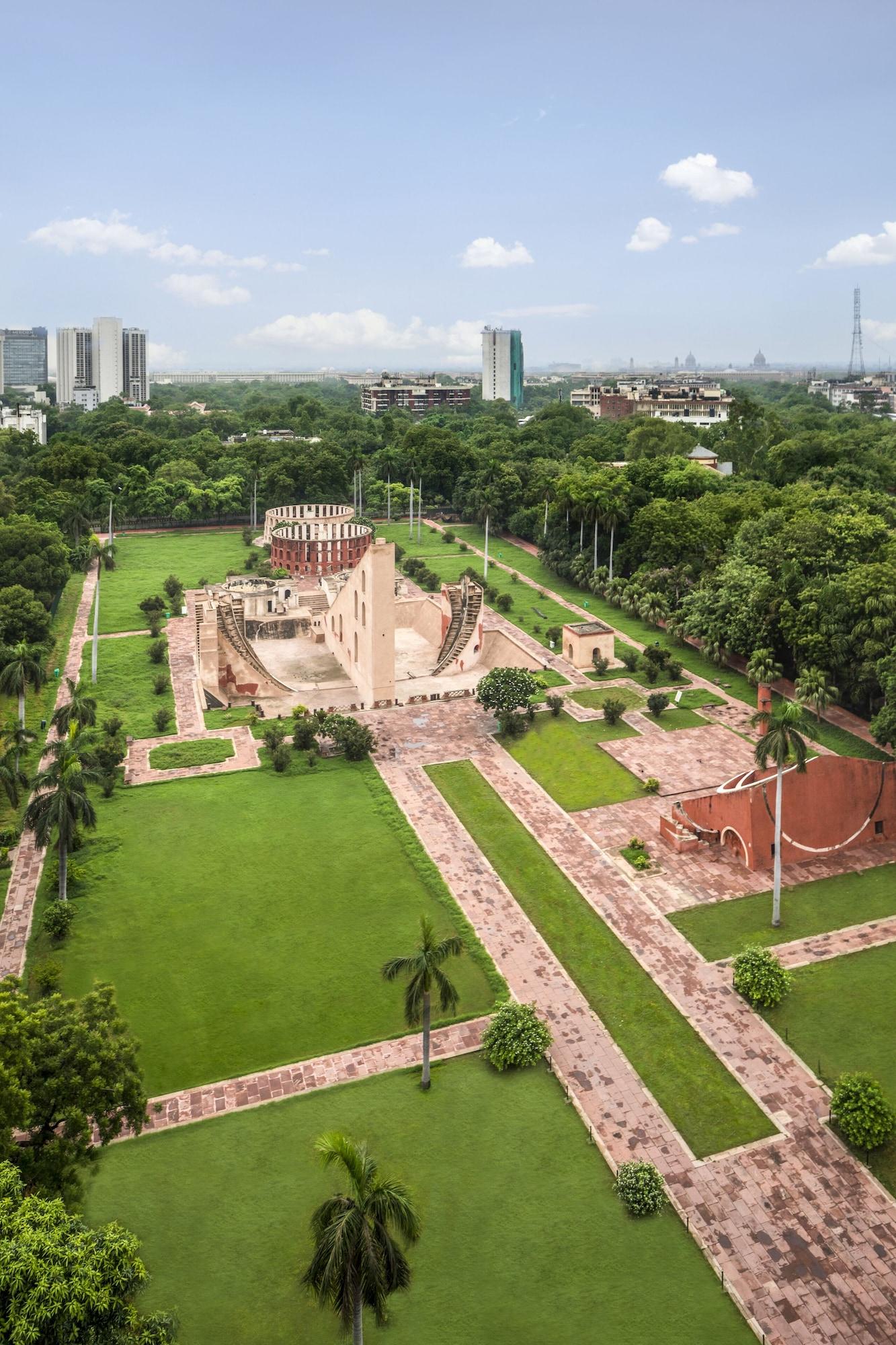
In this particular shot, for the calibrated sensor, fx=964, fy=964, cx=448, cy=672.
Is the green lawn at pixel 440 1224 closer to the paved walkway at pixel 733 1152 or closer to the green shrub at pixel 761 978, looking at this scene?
the paved walkway at pixel 733 1152

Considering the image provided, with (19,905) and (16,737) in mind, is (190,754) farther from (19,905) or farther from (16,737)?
(19,905)

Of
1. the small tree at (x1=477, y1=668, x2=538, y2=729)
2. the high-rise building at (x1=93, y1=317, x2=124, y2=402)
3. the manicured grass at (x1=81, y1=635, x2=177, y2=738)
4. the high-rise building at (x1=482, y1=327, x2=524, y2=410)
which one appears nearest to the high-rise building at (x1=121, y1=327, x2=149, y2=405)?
the high-rise building at (x1=93, y1=317, x2=124, y2=402)

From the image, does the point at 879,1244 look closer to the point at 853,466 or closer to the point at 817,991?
the point at 817,991

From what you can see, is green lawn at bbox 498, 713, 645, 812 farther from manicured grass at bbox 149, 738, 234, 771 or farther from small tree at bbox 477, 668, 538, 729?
manicured grass at bbox 149, 738, 234, 771

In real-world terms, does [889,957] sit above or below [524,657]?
below

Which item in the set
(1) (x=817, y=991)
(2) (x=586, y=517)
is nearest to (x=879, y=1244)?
(1) (x=817, y=991)
